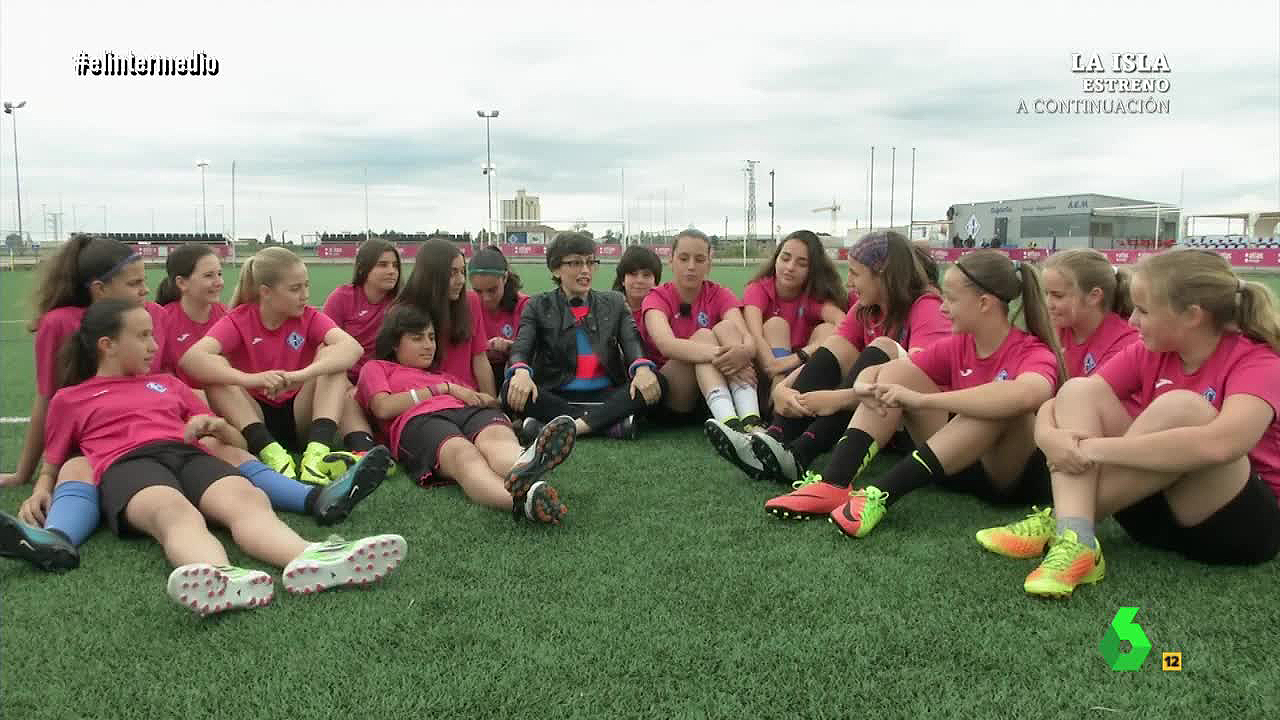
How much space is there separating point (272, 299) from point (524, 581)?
252 centimetres

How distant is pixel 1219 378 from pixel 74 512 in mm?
3979

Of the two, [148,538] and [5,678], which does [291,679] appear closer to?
[5,678]

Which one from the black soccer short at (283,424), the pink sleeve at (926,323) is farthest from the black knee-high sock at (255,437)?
the pink sleeve at (926,323)

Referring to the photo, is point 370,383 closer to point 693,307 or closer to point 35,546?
point 35,546

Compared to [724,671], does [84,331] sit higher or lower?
higher

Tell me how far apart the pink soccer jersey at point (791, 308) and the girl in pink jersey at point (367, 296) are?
7.36ft

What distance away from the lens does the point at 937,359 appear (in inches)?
148

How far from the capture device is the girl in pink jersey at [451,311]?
4.89 meters

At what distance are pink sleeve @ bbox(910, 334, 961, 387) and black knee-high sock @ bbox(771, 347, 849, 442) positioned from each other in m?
0.56

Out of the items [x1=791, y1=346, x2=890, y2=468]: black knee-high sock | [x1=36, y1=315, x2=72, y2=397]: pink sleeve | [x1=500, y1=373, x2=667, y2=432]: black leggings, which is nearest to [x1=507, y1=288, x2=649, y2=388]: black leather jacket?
[x1=500, y1=373, x2=667, y2=432]: black leggings

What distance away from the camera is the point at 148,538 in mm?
3332

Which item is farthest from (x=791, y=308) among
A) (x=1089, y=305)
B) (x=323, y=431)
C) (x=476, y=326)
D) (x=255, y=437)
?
(x=255, y=437)

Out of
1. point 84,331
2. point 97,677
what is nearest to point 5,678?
point 97,677

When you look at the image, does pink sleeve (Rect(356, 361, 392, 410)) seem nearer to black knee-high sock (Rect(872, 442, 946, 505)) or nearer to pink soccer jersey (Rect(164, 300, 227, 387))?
pink soccer jersey (Rect(164, 300, 227, 387))
